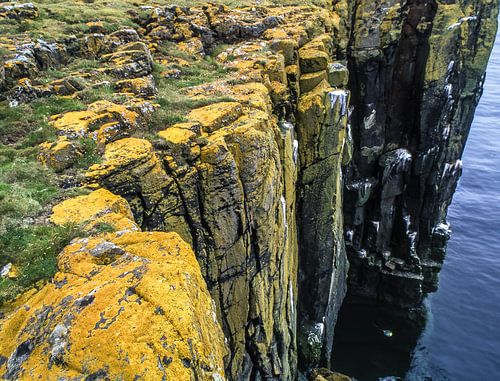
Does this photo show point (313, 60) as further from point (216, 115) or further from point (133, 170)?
point (133, 170)

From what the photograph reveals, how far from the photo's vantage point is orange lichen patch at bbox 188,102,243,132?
16.7 m

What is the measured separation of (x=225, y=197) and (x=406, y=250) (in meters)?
37.6

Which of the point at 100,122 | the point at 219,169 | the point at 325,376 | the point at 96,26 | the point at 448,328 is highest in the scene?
the point at 96,26

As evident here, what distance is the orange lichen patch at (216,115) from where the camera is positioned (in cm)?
1669

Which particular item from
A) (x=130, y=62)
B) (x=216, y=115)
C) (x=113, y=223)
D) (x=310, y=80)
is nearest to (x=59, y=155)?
(x=113, y=223)

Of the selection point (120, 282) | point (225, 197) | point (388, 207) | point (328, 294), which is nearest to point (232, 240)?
point (225, 197)

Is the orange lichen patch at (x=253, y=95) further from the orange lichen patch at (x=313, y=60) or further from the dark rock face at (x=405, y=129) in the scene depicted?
the dark rock face at (x=405, y=129)

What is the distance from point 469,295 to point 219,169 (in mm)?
45574

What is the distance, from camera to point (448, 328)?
42.7 m

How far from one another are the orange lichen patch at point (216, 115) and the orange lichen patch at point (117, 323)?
886cm

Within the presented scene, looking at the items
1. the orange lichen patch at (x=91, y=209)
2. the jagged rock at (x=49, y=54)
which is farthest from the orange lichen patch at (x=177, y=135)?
the jagged rock at (x=49, y=54)

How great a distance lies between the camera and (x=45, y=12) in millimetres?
25938

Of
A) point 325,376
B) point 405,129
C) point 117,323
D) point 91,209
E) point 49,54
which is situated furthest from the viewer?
point 405,129

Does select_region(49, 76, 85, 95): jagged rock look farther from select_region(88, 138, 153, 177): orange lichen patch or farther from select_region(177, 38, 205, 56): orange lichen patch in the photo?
select_region(177, 38, 205, 56): orange lichen patch
